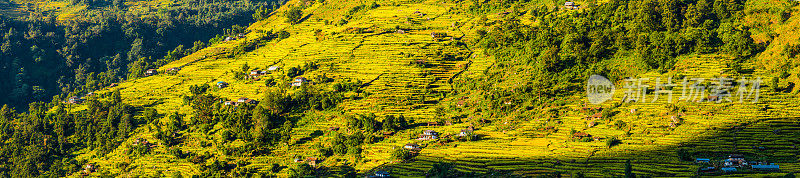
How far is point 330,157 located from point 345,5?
2051 inches

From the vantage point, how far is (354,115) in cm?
6397

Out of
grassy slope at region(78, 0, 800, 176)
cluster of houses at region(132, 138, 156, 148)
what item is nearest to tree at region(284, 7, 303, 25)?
grassy slope at region(78, 0, 800, 176)

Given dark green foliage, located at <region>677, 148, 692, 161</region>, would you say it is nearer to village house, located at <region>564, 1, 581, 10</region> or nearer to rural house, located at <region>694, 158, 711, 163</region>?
rural house, located at <region>694, 158, 711, 163</region>

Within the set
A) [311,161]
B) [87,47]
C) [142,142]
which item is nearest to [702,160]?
[311,161]

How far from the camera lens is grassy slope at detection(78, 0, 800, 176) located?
166 feet

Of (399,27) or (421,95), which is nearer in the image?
(421,95)

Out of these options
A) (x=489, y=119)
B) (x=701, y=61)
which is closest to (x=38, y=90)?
(x=489, y=119)

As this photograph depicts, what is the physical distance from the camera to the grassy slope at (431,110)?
5062 cm

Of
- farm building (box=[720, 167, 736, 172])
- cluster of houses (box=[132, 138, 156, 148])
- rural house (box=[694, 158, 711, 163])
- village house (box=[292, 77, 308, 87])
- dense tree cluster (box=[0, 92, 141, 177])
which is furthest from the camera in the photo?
village house (box=[292, 77, 308, 87])

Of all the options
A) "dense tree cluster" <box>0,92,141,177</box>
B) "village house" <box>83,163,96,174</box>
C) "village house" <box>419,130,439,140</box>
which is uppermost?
"village house" <box>419,130,439,140</box>

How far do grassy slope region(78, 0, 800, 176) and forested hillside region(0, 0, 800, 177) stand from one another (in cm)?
22

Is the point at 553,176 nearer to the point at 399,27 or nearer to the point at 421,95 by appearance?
the point at 421,95

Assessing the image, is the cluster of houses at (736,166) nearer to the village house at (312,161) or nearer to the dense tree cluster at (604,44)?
the dense tree cluster at (604,44)

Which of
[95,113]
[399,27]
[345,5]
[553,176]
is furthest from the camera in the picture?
[345,5]
